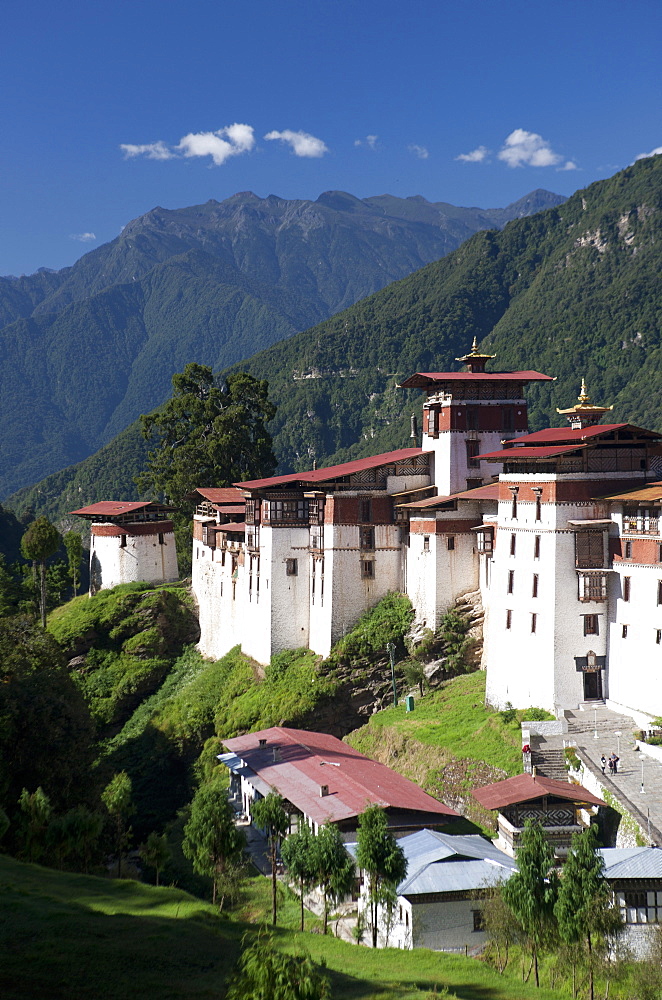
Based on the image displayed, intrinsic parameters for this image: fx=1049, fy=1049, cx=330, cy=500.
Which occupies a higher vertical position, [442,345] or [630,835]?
[442,345]

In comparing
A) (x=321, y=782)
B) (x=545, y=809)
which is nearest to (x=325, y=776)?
(x=321, y=782)

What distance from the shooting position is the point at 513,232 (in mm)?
159250

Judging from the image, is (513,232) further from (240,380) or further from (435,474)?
(435,474)

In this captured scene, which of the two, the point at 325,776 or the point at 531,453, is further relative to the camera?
the point at 531,453

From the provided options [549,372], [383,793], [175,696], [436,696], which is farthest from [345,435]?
[383,793]

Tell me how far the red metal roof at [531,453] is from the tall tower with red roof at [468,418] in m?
8.25

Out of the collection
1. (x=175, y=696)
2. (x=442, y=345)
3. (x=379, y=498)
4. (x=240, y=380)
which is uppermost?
(x=442, y=345)

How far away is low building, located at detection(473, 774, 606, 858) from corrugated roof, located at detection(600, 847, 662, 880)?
324 centimetres

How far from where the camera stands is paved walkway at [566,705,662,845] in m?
27.8

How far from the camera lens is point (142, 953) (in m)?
18.5

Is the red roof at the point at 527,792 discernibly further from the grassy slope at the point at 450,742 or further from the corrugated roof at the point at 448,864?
the corrugated roof at the point at 448,864

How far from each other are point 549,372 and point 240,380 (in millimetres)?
55959

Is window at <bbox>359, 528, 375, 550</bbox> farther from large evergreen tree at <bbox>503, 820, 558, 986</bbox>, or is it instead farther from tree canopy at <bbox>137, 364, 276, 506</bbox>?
large evergreen tree at <bbox>503, 820, 558, 986</bbox>

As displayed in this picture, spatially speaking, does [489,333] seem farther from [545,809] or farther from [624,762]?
[545,809]
